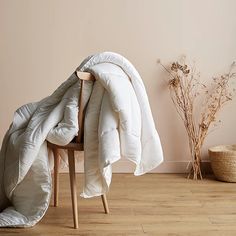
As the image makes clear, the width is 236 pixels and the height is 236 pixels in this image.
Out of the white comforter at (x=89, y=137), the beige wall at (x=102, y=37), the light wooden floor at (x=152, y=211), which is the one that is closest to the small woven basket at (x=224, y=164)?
the light wooden floor at (x=152, y=211)

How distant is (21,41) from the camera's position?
3443mm

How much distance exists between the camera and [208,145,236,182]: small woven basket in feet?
10.6

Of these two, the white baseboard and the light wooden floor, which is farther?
the white baseboard

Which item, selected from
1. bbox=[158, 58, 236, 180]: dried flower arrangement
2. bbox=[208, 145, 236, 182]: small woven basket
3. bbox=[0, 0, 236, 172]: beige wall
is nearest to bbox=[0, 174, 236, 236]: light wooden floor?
bbox=[208, 145, 236, 182]: small woven basket

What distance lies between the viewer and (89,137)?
2.23 m

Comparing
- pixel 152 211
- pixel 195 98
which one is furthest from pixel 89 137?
pixel 195 98

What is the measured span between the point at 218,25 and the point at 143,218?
5.95 feet

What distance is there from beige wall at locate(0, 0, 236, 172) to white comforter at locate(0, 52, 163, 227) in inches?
43.7

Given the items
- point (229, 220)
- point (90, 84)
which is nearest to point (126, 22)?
point (90, 84)

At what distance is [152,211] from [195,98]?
4.22 ft

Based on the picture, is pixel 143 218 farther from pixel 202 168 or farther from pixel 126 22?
pixel 126 22

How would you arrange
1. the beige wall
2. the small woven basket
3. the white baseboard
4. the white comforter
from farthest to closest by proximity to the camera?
1. the white baseboard
2. the beige wall
3. the small woven basket
4. the white comforter

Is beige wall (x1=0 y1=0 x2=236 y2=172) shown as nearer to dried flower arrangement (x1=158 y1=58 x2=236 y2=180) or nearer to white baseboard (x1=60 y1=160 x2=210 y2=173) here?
dried flower arrangement (x1=158 y1=58 x2=236 y2=180)

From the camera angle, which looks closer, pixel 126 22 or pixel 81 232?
pixel 81 232
